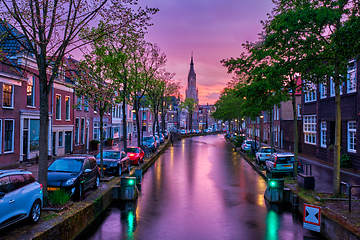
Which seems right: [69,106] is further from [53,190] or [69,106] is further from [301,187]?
[301,187]

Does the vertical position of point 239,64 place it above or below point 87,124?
above

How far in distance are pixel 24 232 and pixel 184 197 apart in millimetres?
8116

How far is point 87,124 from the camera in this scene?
37.4 m

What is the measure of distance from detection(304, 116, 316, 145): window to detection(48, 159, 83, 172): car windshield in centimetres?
2553

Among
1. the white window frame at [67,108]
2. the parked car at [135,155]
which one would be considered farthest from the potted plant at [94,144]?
the parked car at [135,155]

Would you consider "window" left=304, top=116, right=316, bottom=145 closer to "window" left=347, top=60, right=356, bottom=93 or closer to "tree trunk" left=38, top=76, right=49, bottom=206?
"window" left=347, top=60, right=356, bottom=93

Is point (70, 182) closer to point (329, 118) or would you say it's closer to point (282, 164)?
point (282, 164)

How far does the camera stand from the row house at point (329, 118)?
22078mm

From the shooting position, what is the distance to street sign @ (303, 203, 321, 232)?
8.71m

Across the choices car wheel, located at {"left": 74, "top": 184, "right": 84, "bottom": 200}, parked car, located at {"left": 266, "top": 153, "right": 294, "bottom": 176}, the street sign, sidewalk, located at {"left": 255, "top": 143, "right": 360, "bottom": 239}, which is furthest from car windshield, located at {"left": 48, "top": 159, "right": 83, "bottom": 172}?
parked car, located at {"left": 266, "top": 153, "right": 294, "bottom": 176}

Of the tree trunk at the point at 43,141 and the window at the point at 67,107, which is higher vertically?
the window at the point at 67,107

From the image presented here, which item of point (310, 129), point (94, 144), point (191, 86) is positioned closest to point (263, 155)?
point (310, 129)

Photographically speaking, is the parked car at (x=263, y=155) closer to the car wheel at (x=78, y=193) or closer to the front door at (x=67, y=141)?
the car wheel at (x=78, y=193)

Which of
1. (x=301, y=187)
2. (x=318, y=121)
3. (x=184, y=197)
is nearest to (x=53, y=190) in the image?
(x=184, y=197)
